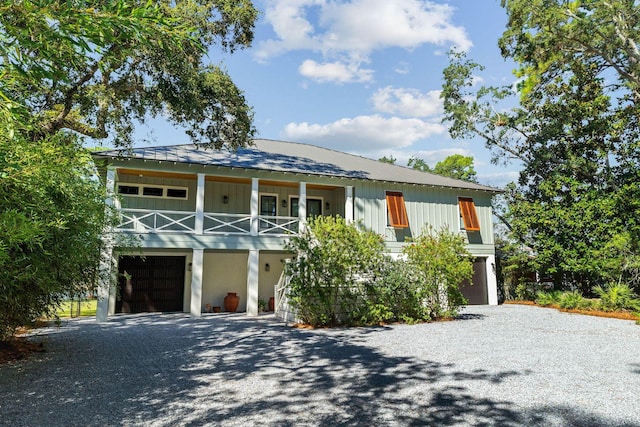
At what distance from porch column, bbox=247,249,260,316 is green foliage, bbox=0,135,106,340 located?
625 cm

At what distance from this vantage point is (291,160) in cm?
1728

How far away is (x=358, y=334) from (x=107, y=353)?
5247mm

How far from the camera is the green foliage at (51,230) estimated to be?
4469 mm

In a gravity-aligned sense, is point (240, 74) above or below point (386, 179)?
above

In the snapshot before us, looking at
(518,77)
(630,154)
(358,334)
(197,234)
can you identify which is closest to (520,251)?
(630,154)

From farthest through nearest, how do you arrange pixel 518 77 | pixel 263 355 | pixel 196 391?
pixel 518 77, pixel 263 355, pixel 196 391

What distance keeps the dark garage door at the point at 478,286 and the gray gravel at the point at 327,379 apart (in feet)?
27.3

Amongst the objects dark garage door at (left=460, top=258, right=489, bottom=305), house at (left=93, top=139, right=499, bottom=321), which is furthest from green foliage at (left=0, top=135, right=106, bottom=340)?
dark garage door at (left=460, top=258, right=489, bottom=305)

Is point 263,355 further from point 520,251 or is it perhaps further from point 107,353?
point 520,251

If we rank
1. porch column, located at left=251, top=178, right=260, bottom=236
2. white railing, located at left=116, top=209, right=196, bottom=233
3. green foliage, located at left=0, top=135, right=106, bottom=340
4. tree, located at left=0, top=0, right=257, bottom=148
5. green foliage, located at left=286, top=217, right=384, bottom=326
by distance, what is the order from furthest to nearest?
porch column, located at left=251, top=178, right=260, bottom=236, white railing, located at left=116, top=209, right=196, bottom=233, tree, located at left=0, top=0, right=257, bottom=148, green foliage, located at left=286, top=217, right=384, bottom=326, green foliage, located at left=0, top=135, right=106, bottom=340

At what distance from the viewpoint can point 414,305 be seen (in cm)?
1152

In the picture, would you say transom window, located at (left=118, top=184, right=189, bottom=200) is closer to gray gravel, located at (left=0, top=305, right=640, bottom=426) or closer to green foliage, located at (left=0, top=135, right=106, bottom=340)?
gray gravel, located at (left=0, top=305, right=640, bottom=426)

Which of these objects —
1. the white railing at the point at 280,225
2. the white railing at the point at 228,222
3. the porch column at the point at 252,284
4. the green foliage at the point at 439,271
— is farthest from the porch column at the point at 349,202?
the green foliage at the point at 439,271

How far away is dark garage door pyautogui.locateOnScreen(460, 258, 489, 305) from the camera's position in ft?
59.2
